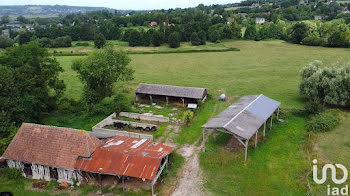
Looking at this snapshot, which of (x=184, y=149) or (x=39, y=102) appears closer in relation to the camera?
(x=184, y=149)

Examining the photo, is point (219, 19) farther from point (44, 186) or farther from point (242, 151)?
point (44, 186)

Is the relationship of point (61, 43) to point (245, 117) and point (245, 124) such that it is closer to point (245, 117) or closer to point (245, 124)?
point (245, 117)

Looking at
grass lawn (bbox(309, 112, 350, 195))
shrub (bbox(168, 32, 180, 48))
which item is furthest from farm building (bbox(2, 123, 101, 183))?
shrub (bbox(168, 32, 180, 48))

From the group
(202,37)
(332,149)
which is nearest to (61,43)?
(202,37)

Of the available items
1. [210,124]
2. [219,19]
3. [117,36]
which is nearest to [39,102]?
[210,124]

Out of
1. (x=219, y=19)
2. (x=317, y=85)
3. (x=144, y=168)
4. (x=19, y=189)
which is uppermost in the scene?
(x=219, y=19)

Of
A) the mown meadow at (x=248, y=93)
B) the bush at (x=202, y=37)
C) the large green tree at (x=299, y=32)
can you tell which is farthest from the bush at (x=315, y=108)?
the large green tree at (x=299, y=32)

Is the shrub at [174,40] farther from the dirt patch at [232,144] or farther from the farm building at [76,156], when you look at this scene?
the farm building at [76,156]
